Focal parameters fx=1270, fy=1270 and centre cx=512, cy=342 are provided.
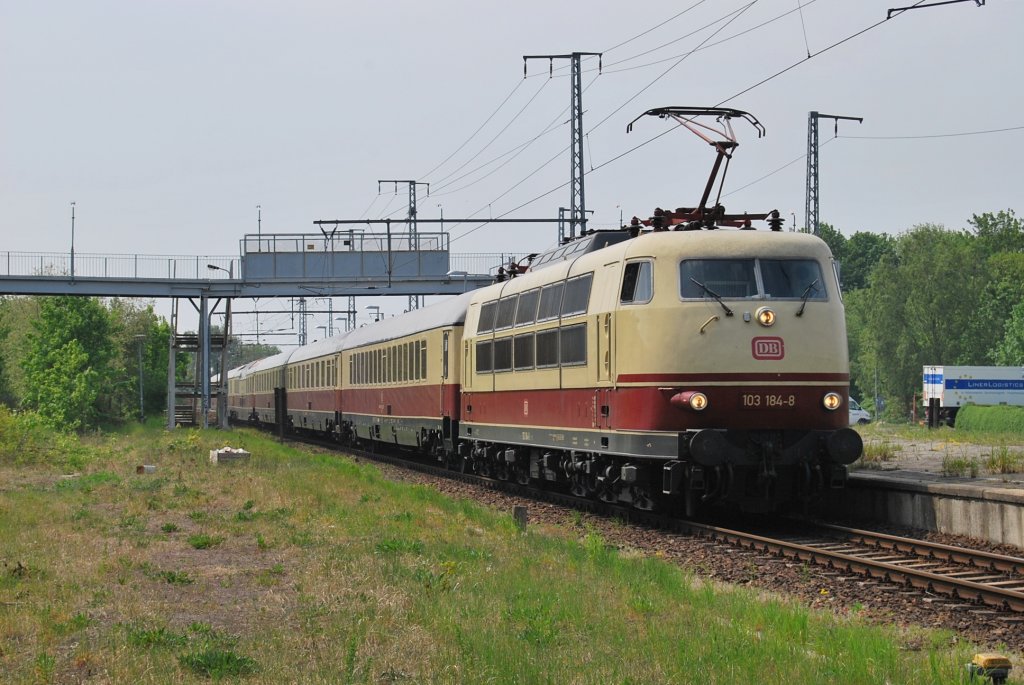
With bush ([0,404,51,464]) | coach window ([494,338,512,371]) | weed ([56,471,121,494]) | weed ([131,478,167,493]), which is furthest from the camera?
bush ([0,404,51,464])

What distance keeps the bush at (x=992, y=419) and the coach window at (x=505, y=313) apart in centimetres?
2647

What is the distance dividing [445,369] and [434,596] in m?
16.2

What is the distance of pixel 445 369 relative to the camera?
26578 mm

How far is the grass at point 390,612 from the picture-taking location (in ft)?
Answer: 25.8

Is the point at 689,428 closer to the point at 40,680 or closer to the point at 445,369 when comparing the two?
the point at 40,680

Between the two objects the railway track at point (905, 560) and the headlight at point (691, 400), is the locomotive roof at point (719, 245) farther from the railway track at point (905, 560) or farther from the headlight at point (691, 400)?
the railway track at point (905, 560)

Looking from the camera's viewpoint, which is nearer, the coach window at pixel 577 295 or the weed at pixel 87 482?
the coach window at pixel 577 295

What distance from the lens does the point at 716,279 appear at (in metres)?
15.8

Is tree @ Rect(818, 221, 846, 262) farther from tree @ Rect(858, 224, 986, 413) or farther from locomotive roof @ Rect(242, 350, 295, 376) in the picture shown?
locomotive roof @ Rect(242, 350, 295, 376)

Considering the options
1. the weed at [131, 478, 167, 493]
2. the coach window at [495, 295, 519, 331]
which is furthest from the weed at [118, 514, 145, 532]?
the coach window at [495, 295, 519, 331]

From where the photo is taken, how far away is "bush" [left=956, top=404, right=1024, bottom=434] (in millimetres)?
44947

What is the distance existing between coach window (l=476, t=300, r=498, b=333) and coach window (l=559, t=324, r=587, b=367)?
13.8ft

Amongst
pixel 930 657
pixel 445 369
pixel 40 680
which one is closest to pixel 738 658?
pixel 930 657

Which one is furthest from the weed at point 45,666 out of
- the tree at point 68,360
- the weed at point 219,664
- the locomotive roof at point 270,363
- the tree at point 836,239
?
the tree at point 836,239
